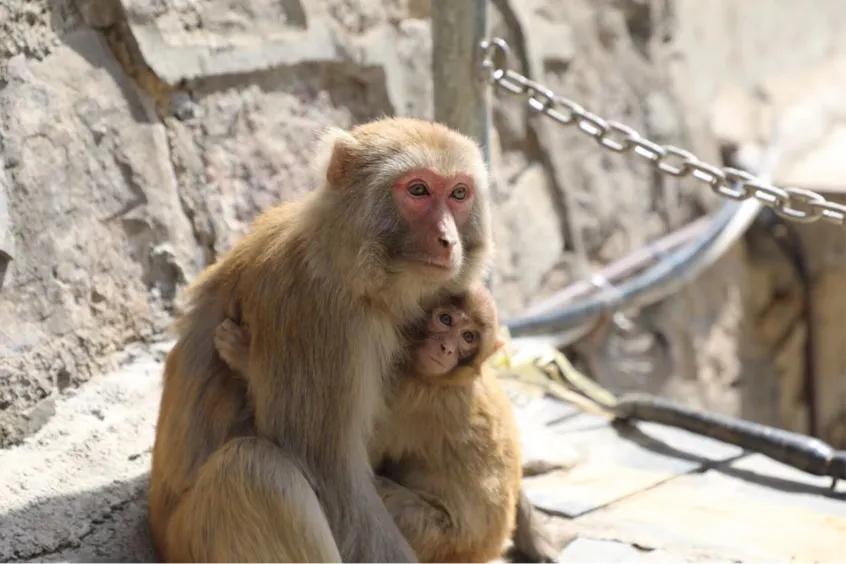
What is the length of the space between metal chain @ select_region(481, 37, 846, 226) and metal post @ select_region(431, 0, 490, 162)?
74 mm

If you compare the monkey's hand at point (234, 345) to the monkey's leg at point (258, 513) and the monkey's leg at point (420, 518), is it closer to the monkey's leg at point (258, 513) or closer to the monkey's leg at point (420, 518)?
the monkey's leg at point (258, 513)

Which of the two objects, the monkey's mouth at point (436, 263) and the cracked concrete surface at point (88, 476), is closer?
the monkey's mouth at point (436, 263)

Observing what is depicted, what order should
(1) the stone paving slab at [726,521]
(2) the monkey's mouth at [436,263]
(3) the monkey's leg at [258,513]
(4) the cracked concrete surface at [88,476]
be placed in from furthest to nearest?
(1) the stone paving slab at [726,521] → (4) the cracked concrete surface at [88,476] → (2) the monkey's mouth at [436,263] → (3) the monkey's leg at [258,513]

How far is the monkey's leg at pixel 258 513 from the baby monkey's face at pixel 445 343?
61 cm

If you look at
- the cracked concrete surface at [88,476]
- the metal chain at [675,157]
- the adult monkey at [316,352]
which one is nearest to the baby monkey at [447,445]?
the adult monkey at [316,352]

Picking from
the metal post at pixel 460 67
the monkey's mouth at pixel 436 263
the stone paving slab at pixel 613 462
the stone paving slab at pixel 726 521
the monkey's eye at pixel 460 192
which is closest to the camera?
the monkey's mouth at pixel 436 263

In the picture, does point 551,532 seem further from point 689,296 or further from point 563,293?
point 689,296

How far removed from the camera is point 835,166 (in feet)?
30.7

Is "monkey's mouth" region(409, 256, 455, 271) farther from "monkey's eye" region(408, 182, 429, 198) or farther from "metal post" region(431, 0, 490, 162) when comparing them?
"metal post" region(431, 0, 490, 162)

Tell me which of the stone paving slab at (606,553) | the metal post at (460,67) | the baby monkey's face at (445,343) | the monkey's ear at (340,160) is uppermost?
the metal post at (460,67)

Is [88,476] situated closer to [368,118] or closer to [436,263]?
[436,263]

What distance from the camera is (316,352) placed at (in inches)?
137

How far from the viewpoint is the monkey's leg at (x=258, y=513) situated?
332cm

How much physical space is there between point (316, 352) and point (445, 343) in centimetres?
48
